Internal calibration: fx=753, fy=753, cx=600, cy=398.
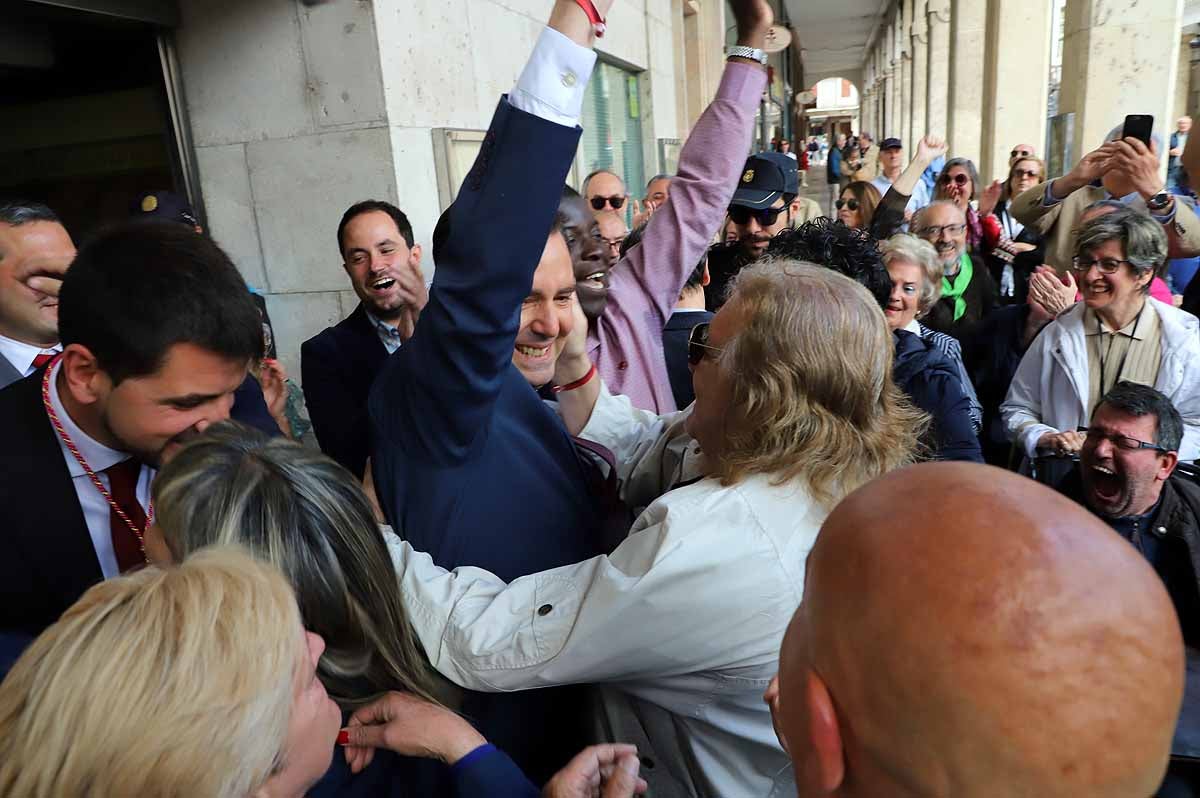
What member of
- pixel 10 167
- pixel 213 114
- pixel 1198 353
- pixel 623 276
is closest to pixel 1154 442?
pixel 1198 353

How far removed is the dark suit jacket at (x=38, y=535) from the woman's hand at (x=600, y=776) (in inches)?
34.6

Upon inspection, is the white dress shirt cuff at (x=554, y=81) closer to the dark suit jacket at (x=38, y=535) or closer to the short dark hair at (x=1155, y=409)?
the dark suit jacket at (x=38, y=535)

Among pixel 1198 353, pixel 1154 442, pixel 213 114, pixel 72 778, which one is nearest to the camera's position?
pixel 72 778

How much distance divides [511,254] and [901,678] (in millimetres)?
739

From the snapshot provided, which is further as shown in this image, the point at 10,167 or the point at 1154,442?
the point at 10,167

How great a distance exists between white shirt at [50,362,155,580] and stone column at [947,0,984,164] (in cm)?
Result: 1287

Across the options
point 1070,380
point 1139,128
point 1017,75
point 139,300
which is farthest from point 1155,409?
point 1017,75

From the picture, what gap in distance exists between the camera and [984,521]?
0.60 meters

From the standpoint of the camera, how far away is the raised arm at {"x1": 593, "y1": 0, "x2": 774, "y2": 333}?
2373 millimetres

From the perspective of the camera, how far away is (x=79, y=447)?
1.33 m

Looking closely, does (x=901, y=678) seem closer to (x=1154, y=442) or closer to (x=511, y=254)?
(x=511, y=254)

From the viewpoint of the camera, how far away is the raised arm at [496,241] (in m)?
1.08

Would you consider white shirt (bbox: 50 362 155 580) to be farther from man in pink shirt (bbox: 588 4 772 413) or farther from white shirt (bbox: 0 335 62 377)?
man in pink shirt (bbox: 588 4 772 413)

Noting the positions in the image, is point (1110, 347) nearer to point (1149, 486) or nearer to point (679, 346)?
point (1149, 486)
